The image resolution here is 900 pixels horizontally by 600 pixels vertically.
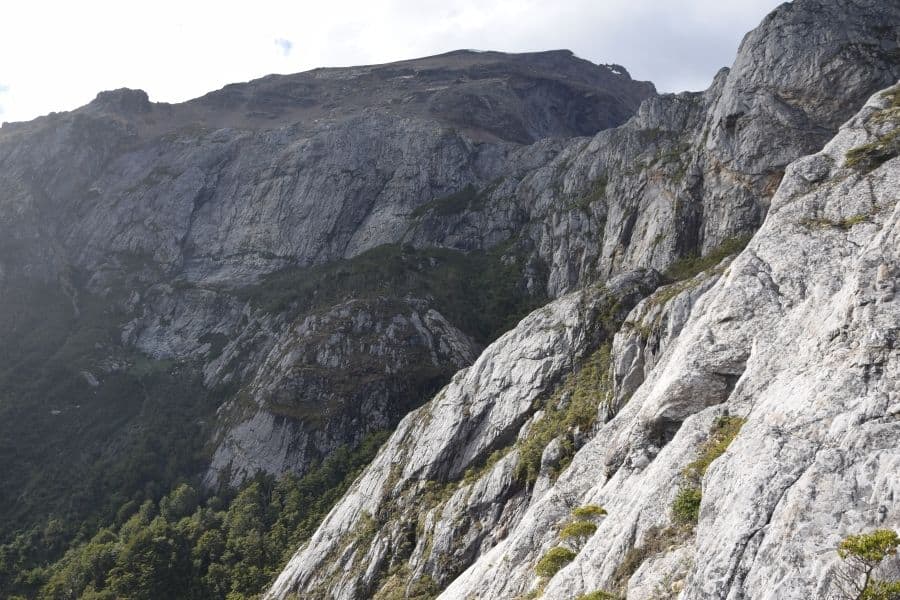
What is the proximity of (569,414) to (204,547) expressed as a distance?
55348 millimetres

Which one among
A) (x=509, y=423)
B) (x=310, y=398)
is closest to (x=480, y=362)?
(x=509, y=423)

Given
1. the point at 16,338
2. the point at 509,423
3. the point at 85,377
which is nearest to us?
the point at 509,423

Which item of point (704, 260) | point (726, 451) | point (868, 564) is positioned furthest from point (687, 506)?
point (704, 260)

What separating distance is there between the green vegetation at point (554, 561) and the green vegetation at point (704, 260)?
47475 mm

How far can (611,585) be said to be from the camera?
1911 centimetres

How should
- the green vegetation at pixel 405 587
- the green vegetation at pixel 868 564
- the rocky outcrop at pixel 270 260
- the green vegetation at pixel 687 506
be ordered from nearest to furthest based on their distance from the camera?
the green vegetation at pixel 868 564 → the green vegetation at pixel 687 506 → the green vegetation at pixel 405 587 → the rocky outcrop at pixel 270 260

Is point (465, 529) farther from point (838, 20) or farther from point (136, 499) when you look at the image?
point (838, 20)

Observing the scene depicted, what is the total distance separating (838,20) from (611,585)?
86.2 metres

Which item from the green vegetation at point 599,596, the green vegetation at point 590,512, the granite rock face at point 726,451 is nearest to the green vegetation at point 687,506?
the granite rock face at point 726,451

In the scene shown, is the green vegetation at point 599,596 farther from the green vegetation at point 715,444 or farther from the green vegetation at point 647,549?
the green vegetation at point 715,444

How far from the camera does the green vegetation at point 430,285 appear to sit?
369 feet

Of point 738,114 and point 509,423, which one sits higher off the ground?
point 738,114

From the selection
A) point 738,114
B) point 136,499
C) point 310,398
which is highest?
point 738,114

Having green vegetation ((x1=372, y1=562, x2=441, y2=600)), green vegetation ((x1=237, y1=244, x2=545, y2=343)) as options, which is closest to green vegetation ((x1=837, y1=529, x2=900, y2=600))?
green vegetation ((x1=372, y1=562, x2=441, y2=600))
